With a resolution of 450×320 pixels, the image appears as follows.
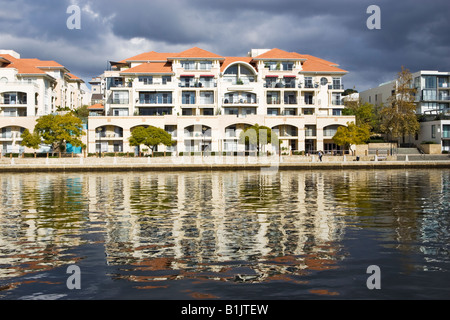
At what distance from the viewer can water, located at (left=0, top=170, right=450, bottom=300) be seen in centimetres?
879

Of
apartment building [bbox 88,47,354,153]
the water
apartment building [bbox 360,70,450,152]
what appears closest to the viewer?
the water

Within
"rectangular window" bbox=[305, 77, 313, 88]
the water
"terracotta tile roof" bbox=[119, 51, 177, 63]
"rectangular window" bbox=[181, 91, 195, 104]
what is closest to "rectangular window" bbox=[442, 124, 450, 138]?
"rectangular window" bbox=[305, 77, 313, 88]

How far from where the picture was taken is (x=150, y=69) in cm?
7588

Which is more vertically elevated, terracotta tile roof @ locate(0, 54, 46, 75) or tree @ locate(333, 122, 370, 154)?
terracotta tile roof @ locate(0, 54, 46, 75)

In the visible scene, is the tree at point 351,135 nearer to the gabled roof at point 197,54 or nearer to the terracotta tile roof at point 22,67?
the gabled roof at point 197,54

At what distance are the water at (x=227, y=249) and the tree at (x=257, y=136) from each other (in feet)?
147

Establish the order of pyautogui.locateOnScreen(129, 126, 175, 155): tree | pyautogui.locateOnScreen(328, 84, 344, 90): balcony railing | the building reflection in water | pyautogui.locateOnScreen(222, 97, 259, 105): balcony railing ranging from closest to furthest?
the building reflection in water → pyautogui.locateOnScreen(129, 126, 175, 155): tree → pyautogui.locateOnScreen(222, 97, 259, 105): balcony railing → pyautogui.locateOnScreen(328, 84, 344, 90): balcony railing

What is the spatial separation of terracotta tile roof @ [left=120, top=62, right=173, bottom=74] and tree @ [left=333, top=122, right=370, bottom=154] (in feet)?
94.1

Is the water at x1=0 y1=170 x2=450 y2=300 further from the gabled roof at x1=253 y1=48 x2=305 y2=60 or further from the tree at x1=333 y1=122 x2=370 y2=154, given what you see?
the gabled roof at x1=253 y1=48 x2=305 y2=60

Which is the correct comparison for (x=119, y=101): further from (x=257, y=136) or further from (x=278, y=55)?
(x=278, y=55)

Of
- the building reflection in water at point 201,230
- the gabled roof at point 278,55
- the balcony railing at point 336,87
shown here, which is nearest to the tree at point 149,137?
the gabled roof at point 278,55

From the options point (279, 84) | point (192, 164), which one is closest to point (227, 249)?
point (192, 164)

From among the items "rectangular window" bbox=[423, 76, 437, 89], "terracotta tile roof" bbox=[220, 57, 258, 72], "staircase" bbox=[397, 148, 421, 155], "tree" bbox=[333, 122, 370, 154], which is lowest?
"staircase" bbox=[397, 148, 421, 155]
